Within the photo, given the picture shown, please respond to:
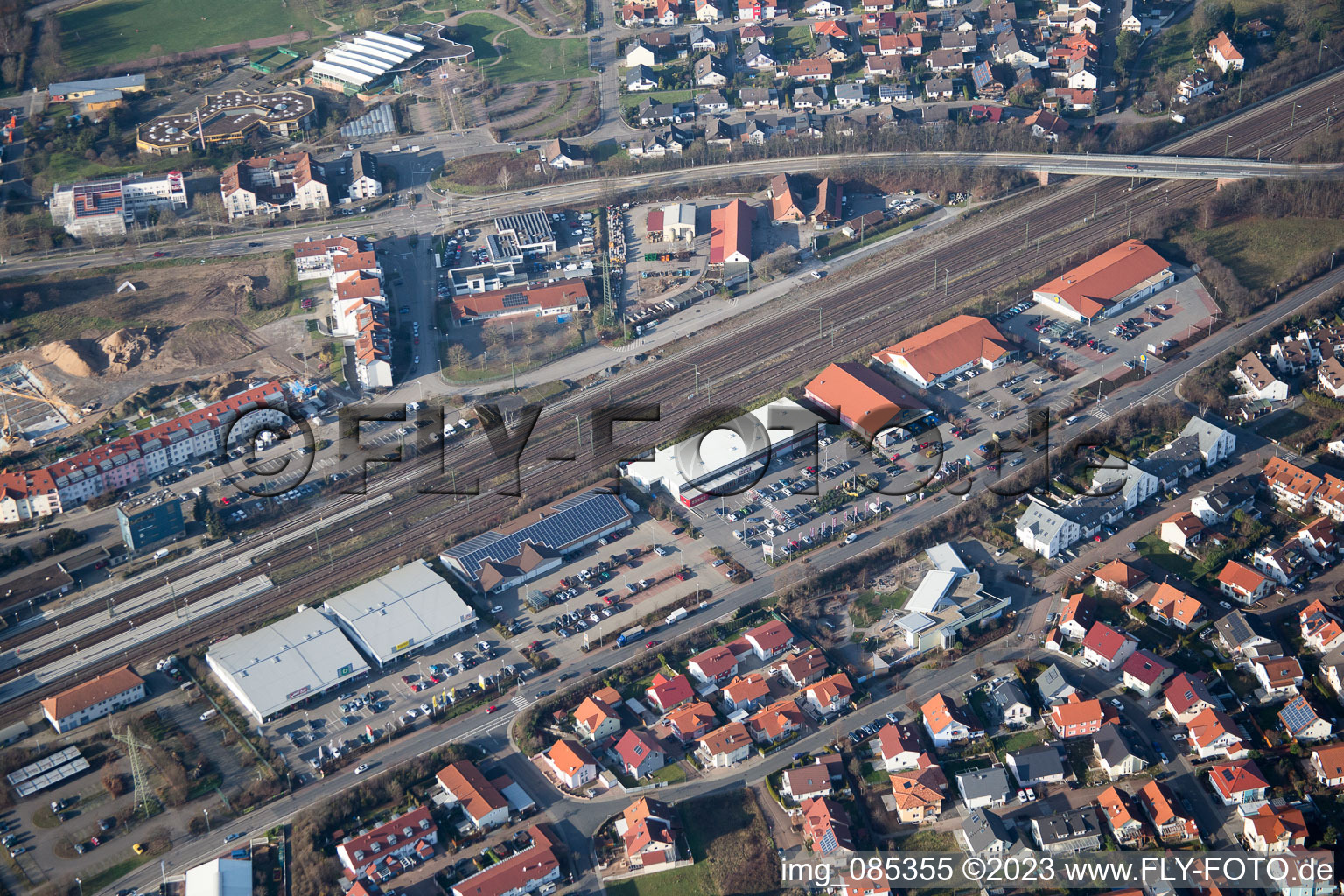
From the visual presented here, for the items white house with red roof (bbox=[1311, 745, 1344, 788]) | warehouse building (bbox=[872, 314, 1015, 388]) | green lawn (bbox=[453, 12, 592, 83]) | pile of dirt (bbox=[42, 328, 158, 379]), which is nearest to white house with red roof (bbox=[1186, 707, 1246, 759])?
white house with red roof (bbox=[1311, 745, 1344, 788])

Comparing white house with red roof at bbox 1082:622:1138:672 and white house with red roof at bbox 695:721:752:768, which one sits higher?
white house with red roof at bbox 1082:622:1138:672

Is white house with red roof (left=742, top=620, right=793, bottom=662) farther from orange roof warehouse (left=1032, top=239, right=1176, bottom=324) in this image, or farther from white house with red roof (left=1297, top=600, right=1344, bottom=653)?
orange roof warehouse (left=1032, top=239, right=1176, bottom=324)

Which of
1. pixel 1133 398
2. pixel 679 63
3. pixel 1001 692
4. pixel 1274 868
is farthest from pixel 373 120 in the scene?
pixel 1274 868

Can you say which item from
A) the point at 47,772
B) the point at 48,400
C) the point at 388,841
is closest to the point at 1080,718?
the point at 388,841

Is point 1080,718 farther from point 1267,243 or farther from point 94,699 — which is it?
point 1267,243

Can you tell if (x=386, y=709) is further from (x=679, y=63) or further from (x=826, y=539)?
(x=679, y=63)

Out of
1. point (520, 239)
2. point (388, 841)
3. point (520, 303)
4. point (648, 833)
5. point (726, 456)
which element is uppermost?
point (520, 239)

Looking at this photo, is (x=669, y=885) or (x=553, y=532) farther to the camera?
(x=553, y=532)
